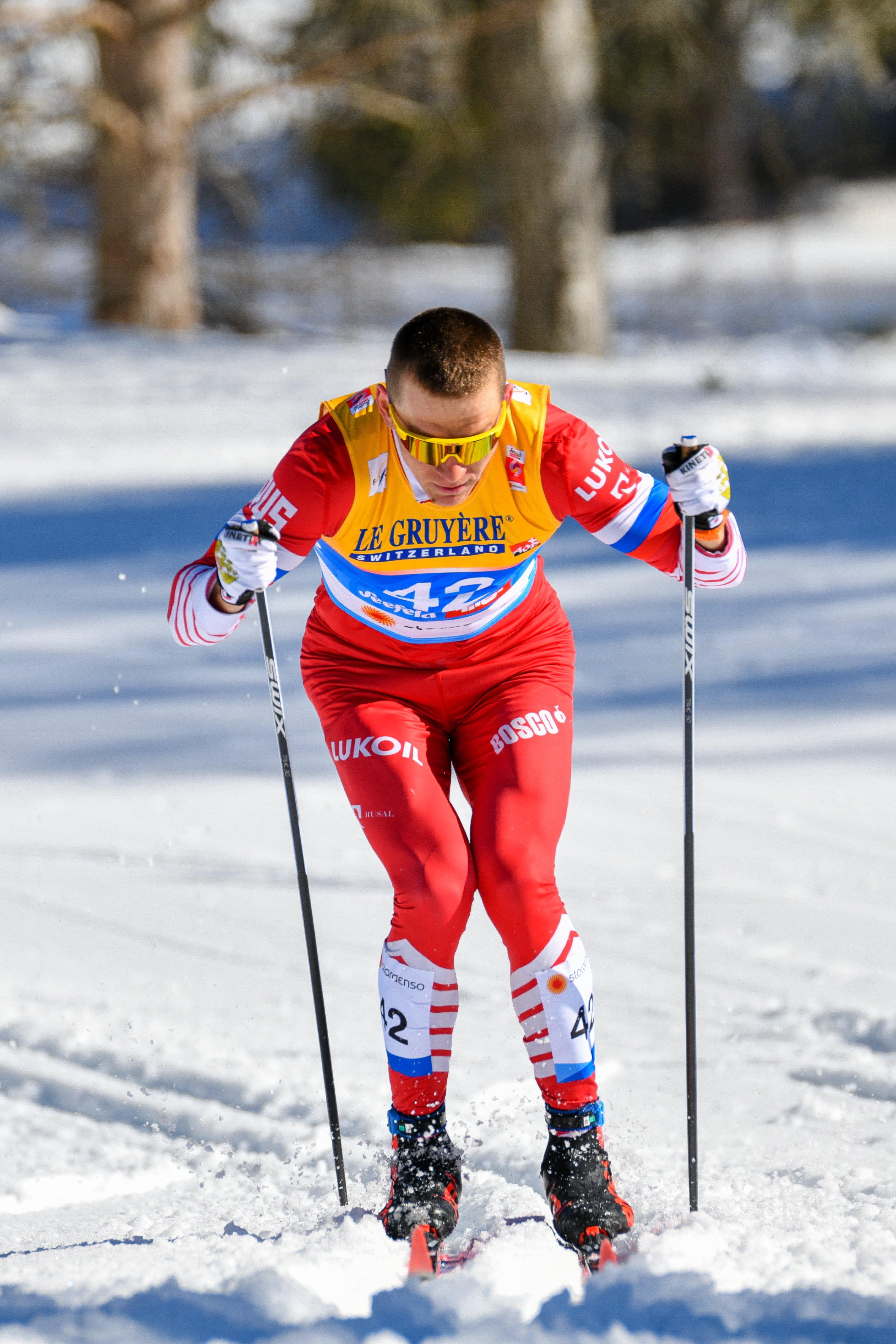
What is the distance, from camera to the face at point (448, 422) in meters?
2.64

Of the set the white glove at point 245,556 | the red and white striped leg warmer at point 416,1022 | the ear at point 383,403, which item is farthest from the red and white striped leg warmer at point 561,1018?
the ear at point 383,403

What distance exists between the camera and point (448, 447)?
268cm

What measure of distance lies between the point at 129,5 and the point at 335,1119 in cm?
1271

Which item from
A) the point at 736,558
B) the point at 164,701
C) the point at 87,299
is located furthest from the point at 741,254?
the point at 736,558

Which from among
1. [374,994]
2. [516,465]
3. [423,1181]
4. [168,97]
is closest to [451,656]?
[516,465]

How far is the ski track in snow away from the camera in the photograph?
2.51m

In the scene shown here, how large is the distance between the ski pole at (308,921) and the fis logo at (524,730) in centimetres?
47

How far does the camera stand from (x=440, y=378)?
2.63 meters

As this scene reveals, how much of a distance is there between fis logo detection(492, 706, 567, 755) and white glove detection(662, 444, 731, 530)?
20.9 inches

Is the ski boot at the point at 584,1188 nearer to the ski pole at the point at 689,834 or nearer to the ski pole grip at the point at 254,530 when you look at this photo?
the ski pole at the point at 689,834

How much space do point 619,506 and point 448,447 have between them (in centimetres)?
44

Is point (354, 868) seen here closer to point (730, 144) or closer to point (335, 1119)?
point (335, 1119)

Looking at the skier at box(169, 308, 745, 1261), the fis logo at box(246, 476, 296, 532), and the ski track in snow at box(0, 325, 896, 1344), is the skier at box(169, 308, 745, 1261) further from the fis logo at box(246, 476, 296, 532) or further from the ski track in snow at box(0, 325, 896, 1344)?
the ski track in snow at box(0, 325, 896, 1344)

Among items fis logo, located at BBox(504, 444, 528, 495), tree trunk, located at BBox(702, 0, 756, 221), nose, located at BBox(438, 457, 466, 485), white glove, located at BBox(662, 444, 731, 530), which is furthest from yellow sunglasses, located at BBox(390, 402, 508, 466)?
tree trunk, located at BBox(702, 0, 756, 221)
